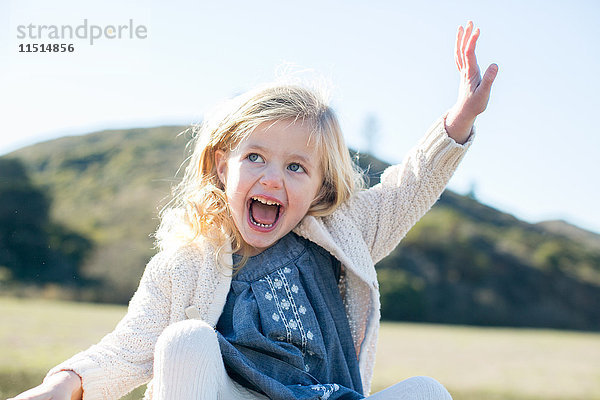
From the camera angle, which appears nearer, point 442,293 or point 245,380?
point 245,380

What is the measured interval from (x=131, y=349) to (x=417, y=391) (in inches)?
28.8

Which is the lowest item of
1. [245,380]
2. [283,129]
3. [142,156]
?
[142,156]

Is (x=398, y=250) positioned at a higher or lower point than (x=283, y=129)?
lower

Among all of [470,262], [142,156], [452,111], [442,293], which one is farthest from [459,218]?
[452,111]

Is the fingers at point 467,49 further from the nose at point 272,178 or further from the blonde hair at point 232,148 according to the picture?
the nose at point 272,178

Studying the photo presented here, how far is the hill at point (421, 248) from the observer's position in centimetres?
1420

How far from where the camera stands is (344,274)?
70.9 inches

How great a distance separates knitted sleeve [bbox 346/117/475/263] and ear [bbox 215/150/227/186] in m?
0.40

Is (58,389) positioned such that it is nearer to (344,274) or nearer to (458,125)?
(344,274)

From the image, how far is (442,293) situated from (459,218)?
133 inches

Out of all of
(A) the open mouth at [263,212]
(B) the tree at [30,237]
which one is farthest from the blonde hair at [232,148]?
(B) the tree at [30,237]

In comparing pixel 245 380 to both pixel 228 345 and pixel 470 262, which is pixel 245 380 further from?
pixel 470 262

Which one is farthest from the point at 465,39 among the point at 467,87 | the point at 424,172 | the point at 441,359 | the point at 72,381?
the point at 441,359

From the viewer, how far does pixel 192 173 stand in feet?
6.18
